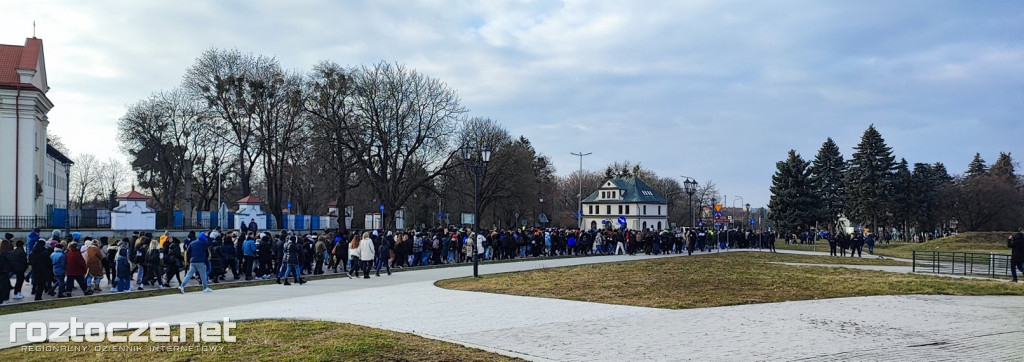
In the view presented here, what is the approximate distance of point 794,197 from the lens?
251 ft

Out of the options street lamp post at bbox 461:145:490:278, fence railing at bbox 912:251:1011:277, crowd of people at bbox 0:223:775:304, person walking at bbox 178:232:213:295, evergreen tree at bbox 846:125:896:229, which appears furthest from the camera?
evergreen tree at bbox 846:125:896:229

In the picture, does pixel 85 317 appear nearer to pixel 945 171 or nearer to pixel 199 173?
pixel 199 173

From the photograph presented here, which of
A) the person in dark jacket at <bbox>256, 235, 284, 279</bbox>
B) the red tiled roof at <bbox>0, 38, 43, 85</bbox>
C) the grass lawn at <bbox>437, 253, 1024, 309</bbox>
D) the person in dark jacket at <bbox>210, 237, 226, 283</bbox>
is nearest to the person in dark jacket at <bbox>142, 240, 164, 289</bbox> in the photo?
the person in dark jacket at <bbox>210, 237, 226, 283</bbox>

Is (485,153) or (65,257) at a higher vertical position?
(485,153)

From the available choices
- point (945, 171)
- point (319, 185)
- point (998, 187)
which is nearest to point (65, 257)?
point (319, 185)

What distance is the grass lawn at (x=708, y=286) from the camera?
52.5 feet

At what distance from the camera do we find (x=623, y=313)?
43.7 feet

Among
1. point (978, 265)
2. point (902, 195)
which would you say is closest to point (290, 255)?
point (978, 265)

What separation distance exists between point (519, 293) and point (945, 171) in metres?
95.6

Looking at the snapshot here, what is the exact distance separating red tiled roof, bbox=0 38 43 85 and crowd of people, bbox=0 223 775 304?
2497cm

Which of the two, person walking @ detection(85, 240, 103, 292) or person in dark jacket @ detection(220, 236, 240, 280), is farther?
person in dark jacket @ detection(220, 236, 240, 280)

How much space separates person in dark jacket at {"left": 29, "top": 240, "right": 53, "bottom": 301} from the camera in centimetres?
1642

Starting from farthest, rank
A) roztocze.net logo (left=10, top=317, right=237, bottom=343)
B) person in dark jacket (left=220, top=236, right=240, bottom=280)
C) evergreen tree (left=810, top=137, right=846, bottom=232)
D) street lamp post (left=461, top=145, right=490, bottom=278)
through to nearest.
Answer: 1. evergreen tree (left=810, top=137, right=846, bottom=232)
2. street lamp post (left=461, top=145, right=490, bottom=278)
3. person in dark jacket (left=220, top=236, right=240, bottom=280)
4. roztocze.net logo (left=10, top=317, right=237, bottom=343)

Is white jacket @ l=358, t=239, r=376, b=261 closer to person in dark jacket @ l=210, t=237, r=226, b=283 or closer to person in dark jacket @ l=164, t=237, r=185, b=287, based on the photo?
person in dark jacket @ l=210, t=237, r=226, b=283
